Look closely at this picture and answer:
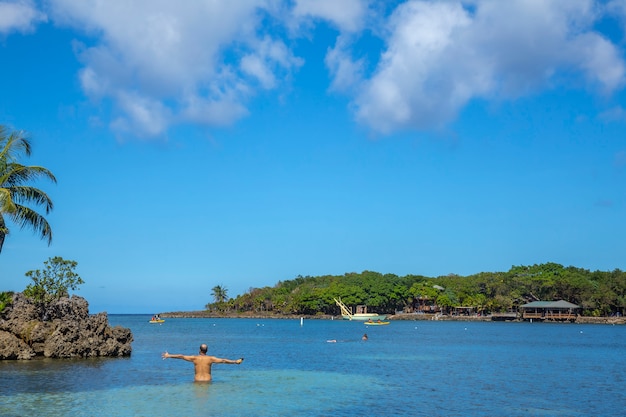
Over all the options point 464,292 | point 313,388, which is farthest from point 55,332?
point 464,292

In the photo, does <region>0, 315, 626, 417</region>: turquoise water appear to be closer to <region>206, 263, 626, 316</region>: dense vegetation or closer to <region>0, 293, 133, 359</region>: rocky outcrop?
<region>0, 293, 133, 359</region>: rocky outcrop

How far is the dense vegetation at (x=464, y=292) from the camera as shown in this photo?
146125mm

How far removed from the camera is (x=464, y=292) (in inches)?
6560

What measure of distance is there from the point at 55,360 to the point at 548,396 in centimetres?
2594

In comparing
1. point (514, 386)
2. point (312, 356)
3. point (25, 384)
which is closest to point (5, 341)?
point (25, 384)

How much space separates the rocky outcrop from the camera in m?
34.9

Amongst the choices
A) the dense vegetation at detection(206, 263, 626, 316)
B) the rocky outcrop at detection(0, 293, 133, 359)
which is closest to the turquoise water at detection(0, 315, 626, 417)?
the rocky outcrop at detection(0, 293, 133, 359)

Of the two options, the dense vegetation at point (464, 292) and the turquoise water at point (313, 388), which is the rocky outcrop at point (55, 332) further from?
the dense vegetation at point (464, 292)

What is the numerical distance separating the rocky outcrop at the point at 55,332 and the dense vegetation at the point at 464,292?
421 feet

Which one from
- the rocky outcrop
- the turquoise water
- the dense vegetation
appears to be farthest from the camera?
the dense vegetation

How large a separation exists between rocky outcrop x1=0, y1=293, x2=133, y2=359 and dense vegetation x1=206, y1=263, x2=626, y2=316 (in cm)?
12824

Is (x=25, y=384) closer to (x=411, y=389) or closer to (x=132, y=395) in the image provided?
(x=132, y=395)

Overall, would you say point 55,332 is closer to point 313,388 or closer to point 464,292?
point 313,388

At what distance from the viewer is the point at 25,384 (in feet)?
82.7
